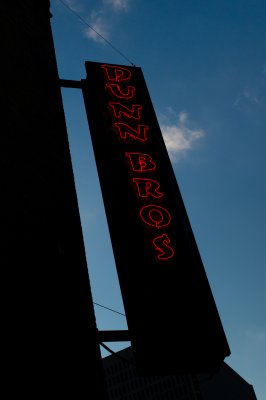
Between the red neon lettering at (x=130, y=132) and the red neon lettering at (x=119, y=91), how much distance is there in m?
1.19

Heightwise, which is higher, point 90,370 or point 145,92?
point 145,92

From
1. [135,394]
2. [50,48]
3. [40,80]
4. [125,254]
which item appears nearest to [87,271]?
[125,254]

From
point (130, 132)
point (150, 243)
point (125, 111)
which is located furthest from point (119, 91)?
point (150, 243)

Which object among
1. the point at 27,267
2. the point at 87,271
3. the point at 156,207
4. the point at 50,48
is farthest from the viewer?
the point at 50,48

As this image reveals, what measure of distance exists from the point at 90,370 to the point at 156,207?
3.79 m

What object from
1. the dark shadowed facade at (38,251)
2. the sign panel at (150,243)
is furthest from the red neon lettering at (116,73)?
the dark shadowed facade at (38,251)

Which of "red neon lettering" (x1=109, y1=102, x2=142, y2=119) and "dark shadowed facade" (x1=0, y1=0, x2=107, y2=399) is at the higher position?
"red neon lettering" (x1=109, y1=102, x2=142, y2=119)

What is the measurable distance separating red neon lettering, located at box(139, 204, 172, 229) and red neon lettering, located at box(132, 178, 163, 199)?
32 cm

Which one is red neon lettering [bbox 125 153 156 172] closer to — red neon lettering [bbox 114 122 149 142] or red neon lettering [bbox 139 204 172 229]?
red neon lettering [bbox 114 122 149 142]

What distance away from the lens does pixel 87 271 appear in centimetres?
755

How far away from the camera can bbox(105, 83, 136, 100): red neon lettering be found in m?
11.0

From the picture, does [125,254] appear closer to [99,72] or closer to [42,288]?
[42,288]

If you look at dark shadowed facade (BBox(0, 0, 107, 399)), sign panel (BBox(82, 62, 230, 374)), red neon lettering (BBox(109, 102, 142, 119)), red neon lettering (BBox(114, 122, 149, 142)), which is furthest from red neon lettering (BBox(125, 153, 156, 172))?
dark shadowed facade (BBox(0, 0, 107, 399))

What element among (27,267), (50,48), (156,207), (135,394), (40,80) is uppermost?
(135,394)
